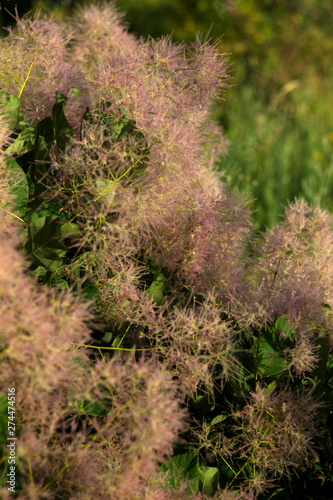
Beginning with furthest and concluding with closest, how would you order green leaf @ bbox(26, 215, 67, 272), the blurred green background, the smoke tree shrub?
the blurred green background
green leaf @ bbox(26, 215, 67, 272)
the smoke tree shrub

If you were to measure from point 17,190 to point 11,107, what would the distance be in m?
0.16

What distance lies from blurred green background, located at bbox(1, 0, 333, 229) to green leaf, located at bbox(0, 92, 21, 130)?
126 centimetres

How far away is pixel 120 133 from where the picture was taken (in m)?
0.78

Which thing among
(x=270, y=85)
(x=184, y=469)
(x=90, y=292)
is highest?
(x=270, y=85)

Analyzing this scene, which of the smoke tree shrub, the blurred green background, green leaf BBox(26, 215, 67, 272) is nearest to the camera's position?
the smoke tree shrub

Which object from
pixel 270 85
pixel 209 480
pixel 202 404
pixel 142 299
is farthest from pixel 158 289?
pixel 270 85

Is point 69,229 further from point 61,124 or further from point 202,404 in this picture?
point 202,404

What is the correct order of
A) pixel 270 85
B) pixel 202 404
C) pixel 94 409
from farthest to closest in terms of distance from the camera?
pixel 270 85, pixel 202 404, pixel 94 409

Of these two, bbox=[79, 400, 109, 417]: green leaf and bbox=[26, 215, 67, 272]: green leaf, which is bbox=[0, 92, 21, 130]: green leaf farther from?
bbox=[79, 400, 109, 417]: green leaf

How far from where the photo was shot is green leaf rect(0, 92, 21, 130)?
0.80 metres

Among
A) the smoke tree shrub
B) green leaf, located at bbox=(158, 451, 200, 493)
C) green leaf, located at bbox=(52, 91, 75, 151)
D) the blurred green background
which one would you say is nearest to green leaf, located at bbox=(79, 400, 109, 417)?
the smoke tree shrub

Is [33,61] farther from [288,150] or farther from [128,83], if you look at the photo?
[288,150]

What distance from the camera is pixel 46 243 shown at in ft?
2.31

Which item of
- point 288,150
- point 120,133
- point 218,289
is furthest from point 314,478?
point 288,150
